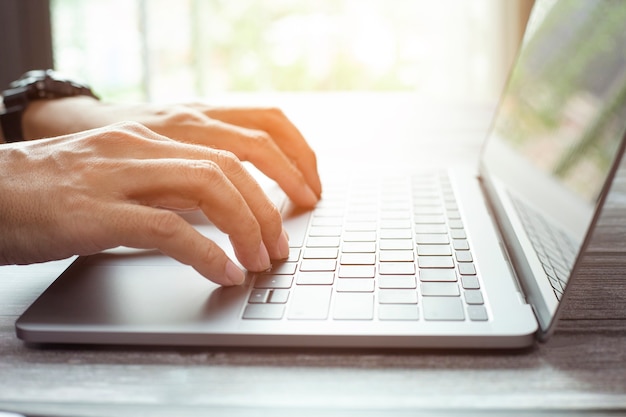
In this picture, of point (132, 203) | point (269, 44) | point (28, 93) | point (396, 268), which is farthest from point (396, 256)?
point (269, 44)

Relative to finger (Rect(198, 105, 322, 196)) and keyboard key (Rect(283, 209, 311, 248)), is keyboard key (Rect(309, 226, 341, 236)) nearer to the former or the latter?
keyboard key (Rect(283, 209, 311, 248))

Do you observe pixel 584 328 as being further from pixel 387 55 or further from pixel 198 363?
pixel 387 55

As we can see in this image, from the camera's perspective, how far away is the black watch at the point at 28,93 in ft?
3.34

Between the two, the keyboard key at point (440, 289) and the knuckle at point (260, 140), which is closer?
the keyboard key at point (440, 289)

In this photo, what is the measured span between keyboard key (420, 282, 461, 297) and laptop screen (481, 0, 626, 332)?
0.26 ft

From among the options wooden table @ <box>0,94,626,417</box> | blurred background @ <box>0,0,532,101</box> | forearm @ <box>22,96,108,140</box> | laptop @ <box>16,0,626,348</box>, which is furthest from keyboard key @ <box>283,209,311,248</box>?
blurred background @ <box>0,0,532,101</box>

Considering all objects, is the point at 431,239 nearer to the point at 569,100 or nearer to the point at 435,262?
the point at 435,262

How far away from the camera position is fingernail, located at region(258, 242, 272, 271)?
1.83 feet

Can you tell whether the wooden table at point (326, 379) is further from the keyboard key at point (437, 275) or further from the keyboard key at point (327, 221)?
the keyboard key at point (327, 221)

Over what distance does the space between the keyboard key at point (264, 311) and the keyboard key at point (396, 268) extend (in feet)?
0.36

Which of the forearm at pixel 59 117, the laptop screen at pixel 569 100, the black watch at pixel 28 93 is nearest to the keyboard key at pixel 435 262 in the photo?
the laptop screen at pixel 569 100

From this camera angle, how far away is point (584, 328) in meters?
0.49

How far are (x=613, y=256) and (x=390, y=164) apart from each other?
425mm

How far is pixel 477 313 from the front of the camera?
47cm
